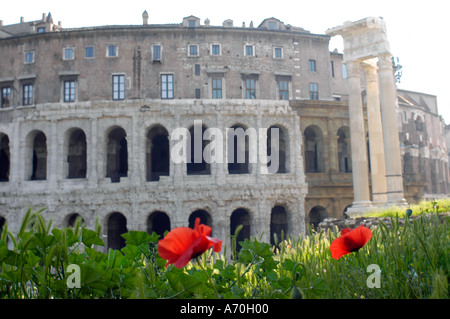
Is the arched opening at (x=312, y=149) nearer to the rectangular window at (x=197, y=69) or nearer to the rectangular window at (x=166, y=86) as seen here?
the rectangular window at (x=197, y=69)

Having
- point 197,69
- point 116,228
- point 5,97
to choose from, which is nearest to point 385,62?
point 197,69

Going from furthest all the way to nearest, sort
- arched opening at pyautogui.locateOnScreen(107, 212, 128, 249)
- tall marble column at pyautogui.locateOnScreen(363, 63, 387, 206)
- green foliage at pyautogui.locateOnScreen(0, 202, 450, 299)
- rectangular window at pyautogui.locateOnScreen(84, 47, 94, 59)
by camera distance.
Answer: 1. rectangular window at pyautogui.locateOnScreen(84, 47, 94, 59)
2. arched opening at pyautogui.locateOnScreen(107, 212, 128, 249)
3. tall marble column at pyautogui.locateOnScreen(363, 63, 387, 206)
4. green foliage at pyautogui.locateOnScreen(0, 202, 450, 299)

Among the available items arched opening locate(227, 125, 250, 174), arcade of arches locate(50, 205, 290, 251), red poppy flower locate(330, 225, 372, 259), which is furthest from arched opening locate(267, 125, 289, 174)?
red poppy flower locate(330, 225, 372, 259)

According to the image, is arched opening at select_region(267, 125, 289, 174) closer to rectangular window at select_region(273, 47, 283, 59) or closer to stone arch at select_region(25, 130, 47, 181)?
rectangular window at select_region(273, 47, 283, 59)

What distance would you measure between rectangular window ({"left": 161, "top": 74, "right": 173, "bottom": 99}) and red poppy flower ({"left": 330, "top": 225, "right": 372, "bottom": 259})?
27.1m

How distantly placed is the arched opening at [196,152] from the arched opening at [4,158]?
13.5m

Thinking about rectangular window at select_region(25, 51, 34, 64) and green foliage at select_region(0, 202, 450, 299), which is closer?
green foliage at select_region(0, 202, 450, 299)

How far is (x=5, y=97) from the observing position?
3131 centimetres

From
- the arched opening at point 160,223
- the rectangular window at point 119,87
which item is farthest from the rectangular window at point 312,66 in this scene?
the arched opening at point 160,223

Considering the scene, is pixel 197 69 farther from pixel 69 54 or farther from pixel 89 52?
pixel 69 54

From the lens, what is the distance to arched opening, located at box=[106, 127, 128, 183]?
30.1 metres
